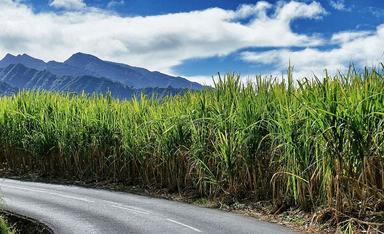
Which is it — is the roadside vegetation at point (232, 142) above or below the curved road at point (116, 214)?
above

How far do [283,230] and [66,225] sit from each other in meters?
4.99

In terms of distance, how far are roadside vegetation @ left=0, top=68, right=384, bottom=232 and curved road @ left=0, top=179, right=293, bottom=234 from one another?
1169mm

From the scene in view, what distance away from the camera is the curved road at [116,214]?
464 inches

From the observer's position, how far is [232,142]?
14445 millimetres

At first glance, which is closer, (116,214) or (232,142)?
(116,214)

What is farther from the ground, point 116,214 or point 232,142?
point 232,142

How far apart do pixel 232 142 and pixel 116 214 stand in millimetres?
3628

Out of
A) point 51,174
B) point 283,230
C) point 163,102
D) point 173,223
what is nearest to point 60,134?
point 51,174

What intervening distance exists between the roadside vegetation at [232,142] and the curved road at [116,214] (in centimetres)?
117

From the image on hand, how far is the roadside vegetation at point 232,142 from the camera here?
35.2 feet

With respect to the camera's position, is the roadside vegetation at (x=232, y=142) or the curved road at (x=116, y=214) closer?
the roadside vegetation at (x=232, y=142)

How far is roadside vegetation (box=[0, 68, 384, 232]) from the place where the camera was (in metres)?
10.7

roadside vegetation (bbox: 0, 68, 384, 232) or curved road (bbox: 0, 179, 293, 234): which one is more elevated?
roadside vegetation (bbox: 0, 68, 384, 232)

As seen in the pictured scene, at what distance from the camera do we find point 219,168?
15.2 m
